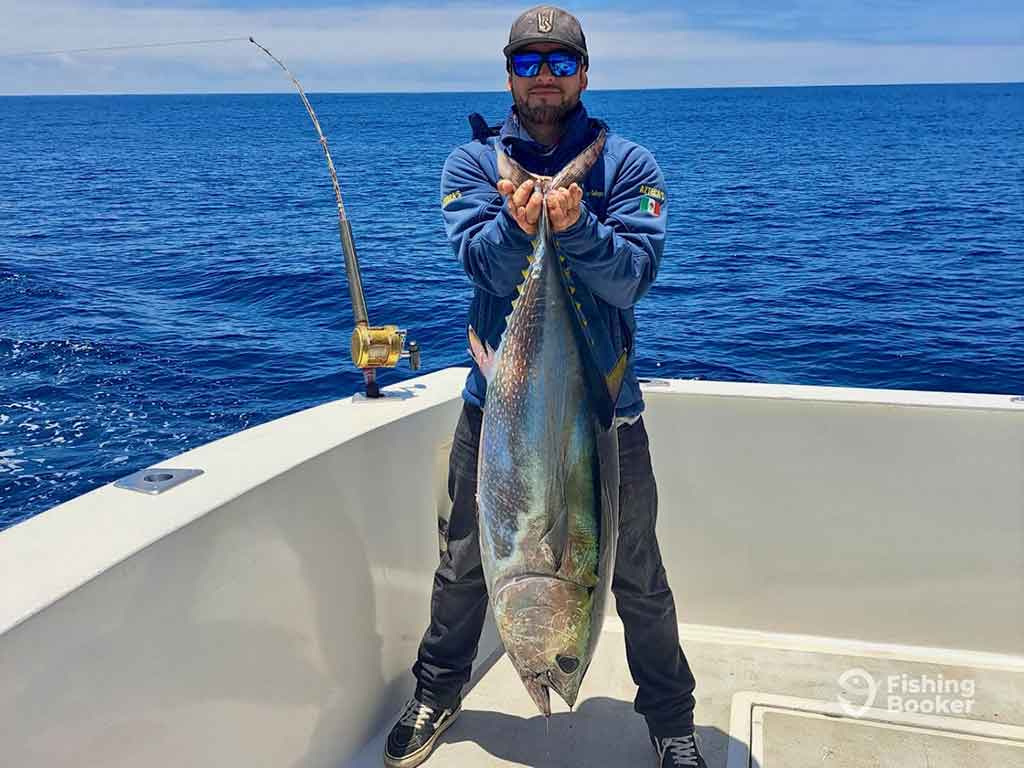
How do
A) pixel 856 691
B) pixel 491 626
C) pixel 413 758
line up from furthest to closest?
pixel 491 626
pixel 856 691
pixel 413 758

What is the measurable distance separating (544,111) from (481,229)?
0.99ft

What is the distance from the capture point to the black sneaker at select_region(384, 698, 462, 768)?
2.45 m

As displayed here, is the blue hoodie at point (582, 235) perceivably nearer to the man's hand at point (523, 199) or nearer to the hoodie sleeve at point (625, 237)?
the hoodie sleeve at point (625, 237)

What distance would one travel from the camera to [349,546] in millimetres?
2406

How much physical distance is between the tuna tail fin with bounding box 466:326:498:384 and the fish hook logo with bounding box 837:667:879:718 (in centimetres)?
169

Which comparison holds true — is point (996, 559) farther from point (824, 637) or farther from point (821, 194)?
point (821, 194)

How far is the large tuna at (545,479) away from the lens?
1.63 metres

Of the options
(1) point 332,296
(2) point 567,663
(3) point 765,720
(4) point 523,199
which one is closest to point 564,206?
(4) point 523,199

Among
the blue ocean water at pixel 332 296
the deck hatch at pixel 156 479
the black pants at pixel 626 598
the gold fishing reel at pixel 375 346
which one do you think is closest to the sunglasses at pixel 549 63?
the black pants at pixel 626 598

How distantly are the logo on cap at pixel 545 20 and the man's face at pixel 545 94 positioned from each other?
0.05 meters

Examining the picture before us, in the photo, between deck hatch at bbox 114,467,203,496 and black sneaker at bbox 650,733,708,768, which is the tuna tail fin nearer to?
deck hatch at bbox 114,467,203,496

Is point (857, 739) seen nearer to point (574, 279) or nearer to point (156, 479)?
point (574, 279)

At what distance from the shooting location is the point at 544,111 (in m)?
1.98

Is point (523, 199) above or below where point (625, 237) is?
above
